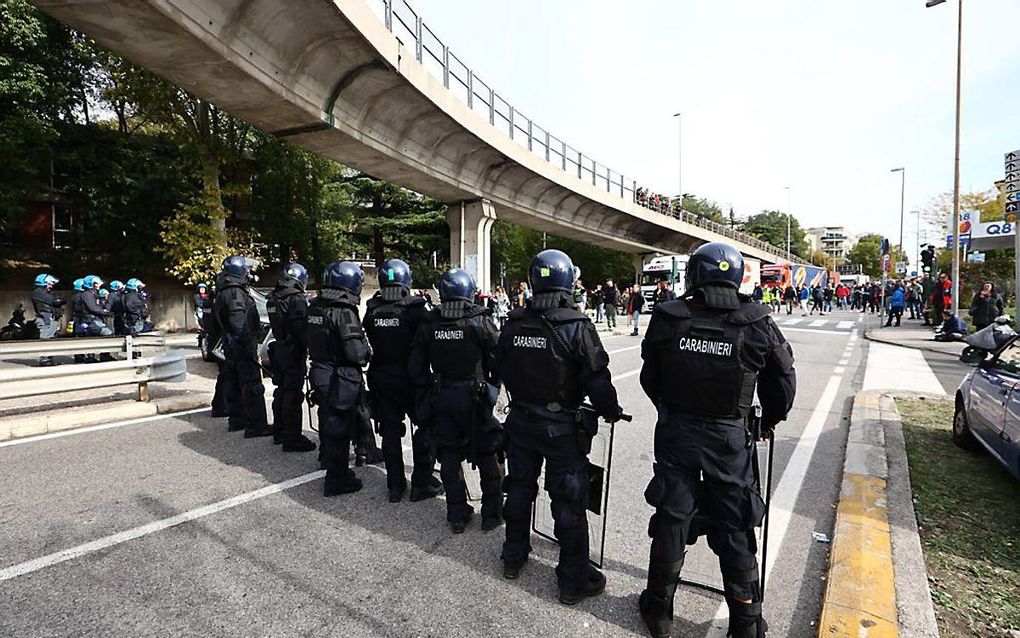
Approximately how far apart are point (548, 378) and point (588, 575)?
1.10 meters

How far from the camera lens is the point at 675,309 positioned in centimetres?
264

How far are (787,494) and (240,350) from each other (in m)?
5.66

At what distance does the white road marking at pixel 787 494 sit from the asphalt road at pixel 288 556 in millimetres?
19

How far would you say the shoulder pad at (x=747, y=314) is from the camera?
249cm

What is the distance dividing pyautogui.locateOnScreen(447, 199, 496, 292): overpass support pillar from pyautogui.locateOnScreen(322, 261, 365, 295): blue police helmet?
629 inches

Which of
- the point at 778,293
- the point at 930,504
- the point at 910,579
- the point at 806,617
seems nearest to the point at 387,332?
the point at 806,617

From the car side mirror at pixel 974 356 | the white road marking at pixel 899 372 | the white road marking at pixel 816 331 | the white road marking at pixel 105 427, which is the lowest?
the white road marking at pixel 105 427

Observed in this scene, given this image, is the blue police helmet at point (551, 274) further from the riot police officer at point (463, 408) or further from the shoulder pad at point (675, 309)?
the riot police officer at point (463, 408)

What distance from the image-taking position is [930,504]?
3.79 metres

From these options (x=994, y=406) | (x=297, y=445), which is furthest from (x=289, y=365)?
(x=994, y=406)

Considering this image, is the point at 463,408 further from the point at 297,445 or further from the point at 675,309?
the point at 297,445

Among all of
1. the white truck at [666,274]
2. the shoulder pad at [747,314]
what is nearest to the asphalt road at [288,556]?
the shoulder pad at [747,314]

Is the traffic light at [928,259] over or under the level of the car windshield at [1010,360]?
over

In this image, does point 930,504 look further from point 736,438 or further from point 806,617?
point 736,438
